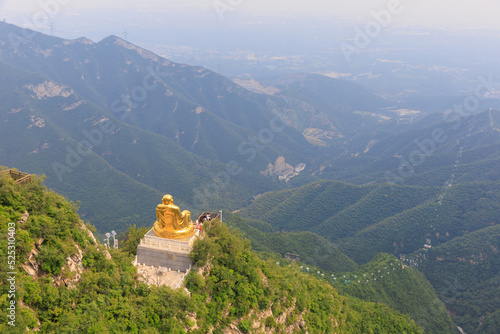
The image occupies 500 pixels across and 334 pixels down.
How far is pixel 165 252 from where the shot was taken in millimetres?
29766

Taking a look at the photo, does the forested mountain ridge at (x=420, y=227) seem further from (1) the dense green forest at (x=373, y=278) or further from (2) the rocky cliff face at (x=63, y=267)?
(2) the rocky cliff face at (x=63, y=267)

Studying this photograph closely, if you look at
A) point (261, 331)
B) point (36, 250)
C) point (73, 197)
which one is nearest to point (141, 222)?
point (73, 197)

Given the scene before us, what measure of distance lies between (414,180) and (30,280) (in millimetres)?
157083

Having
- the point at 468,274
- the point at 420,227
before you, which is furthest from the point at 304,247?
the point at 420,227

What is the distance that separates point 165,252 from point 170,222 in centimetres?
222

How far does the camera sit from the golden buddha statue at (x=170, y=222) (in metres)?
29.8

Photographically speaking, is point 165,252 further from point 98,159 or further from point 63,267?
point 98,159

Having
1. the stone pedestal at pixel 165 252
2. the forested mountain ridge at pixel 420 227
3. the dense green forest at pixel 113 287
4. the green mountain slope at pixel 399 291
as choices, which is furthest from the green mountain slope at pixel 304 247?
the stone pedestal at pixel 165 252

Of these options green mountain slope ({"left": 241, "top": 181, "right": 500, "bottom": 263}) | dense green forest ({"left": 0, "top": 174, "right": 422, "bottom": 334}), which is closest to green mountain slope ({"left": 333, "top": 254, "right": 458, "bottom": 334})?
green mountain slope ({"left": 241, "top": 181, "right": 500, "bottom": 263})

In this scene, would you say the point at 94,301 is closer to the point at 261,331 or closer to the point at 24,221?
the point at 24,221

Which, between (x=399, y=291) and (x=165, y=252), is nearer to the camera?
(x=165, y=252)

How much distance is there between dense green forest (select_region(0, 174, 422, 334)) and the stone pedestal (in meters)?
0.96

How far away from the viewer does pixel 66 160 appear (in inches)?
5497

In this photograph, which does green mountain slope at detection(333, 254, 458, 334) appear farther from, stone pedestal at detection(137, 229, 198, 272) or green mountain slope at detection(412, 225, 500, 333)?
stone pedestal at detection(137, 229, 198, 272)
